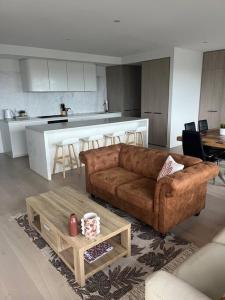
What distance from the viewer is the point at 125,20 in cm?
343

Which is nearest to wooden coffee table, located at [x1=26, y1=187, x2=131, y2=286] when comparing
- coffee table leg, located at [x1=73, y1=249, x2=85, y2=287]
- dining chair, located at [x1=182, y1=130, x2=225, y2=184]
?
coffee table leg, located at [x1=73, y1=249, x2=85, y2=287]

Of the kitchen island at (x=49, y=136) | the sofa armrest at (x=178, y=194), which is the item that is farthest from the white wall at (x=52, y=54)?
the sofa armrest at (x=178, y=194)

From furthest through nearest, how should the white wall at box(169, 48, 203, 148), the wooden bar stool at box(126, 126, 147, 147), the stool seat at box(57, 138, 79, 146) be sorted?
1. the white wall at box(169, 48, 203, 148)
2. the wooden bar stool at box(126, 126, 147, 147)
3. the stool seat at box(57, 138, 79, 146)

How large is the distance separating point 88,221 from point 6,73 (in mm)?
5347

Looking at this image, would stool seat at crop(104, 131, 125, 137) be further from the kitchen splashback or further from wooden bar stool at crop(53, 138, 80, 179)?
the kitchen splashback

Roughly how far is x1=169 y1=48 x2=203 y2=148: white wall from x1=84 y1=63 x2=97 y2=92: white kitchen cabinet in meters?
2.42

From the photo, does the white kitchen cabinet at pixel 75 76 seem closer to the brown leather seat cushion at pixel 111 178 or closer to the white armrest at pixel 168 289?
the brown leather seat cushion at pixel 111 178

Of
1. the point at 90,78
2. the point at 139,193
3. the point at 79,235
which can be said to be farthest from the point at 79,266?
the point at 90,78

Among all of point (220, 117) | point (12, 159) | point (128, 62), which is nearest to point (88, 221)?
point (12, 159)

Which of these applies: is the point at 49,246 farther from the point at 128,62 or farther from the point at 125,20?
the point at 128,62

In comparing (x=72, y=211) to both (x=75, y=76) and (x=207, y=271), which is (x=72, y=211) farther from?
(x=75, y=76)

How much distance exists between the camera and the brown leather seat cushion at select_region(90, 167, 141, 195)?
9.18 ft

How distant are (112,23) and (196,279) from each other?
362 cm

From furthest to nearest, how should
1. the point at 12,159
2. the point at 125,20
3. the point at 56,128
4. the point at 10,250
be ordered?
the point at 12,159 → the point at 56,128 → the point at 125,20 → the point at 10,250
